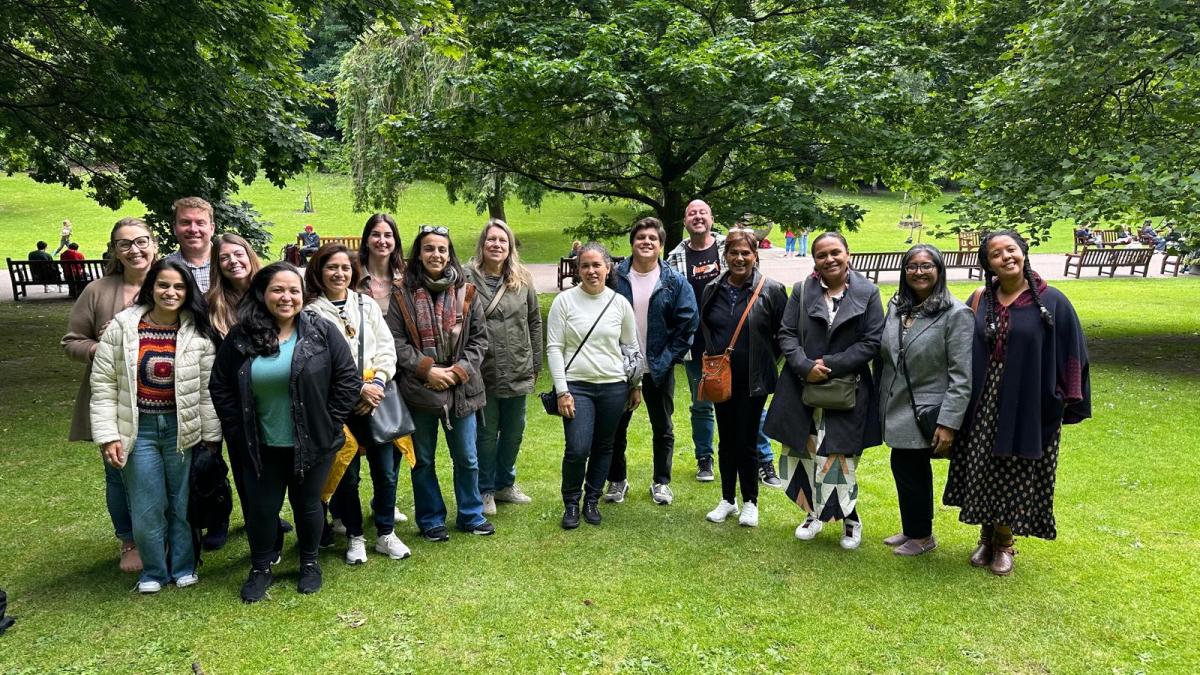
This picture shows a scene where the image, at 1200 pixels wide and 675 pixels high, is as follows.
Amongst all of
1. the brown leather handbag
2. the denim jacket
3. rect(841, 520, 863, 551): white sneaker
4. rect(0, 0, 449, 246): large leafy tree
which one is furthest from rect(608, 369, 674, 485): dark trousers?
rect(0, 0, 449, 246): large leafy tree

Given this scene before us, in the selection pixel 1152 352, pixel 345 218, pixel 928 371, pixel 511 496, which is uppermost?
pixel 345 218

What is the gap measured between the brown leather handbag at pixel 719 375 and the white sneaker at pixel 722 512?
77 cm

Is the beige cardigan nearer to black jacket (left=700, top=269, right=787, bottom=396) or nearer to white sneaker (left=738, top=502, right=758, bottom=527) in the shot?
black jacket (left=700, top=269, right=787, bottom=396)

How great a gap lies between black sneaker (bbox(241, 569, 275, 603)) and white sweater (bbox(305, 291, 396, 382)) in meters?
1.17

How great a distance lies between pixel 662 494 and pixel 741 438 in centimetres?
85

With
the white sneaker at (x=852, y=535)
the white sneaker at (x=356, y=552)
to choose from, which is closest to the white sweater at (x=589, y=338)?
the white sneaker at (x=356, y=552)

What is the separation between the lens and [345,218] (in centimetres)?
3434

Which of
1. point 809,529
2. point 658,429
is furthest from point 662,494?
point 809,529

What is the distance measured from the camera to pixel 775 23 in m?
11.9

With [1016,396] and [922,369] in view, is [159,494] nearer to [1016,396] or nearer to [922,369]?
[922,369]

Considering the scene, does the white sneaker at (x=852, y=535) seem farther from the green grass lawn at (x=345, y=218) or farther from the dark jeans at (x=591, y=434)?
the green grass lawn at (x=345, y=218)

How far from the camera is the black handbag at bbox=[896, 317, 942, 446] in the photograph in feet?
13.5

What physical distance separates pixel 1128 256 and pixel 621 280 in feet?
77.1

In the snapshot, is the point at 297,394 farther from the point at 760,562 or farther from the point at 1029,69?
the point at 1029,69
